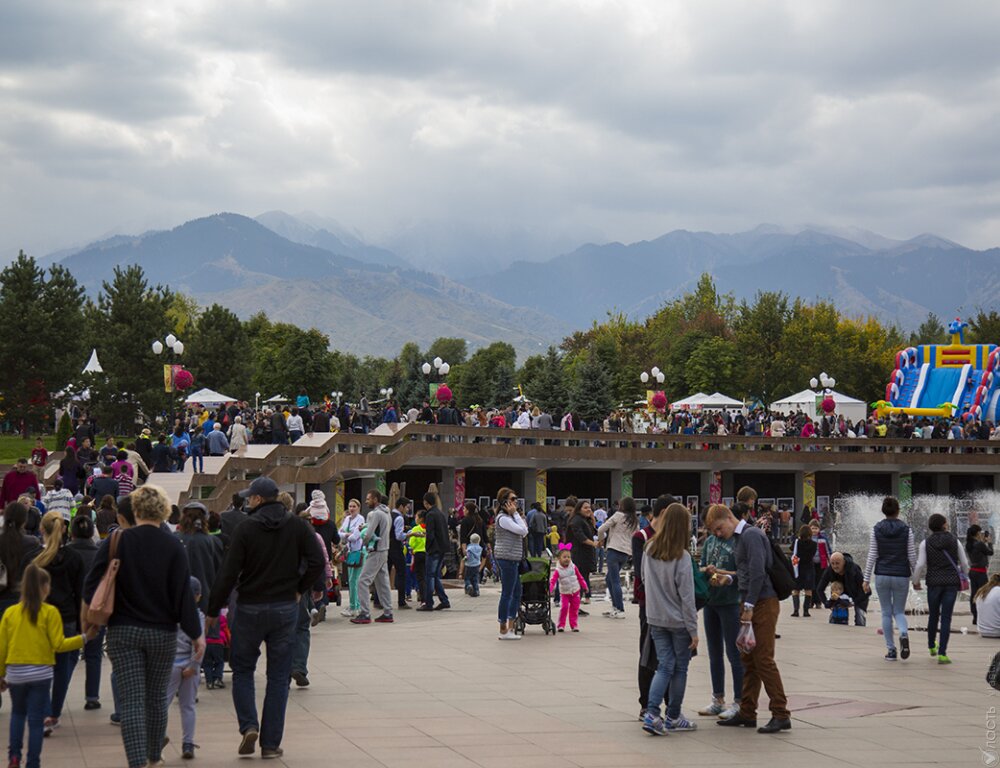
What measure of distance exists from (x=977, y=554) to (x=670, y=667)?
9.62m

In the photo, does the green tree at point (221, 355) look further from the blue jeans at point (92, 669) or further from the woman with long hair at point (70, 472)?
the blue jeans at point (92, 669)

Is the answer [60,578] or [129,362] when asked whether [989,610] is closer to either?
[60,578]

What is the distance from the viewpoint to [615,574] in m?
16.9

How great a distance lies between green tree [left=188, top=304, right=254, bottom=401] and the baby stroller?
161 ft

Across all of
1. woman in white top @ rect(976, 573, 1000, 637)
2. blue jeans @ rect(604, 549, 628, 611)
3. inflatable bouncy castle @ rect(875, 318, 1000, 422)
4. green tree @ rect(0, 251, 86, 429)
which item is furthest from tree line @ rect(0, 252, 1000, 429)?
woman in white top @ rect(976, 573, 1000, 637)

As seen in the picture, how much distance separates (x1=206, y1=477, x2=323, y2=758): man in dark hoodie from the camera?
8227 millimetres

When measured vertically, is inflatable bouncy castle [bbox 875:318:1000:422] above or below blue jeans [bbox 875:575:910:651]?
above

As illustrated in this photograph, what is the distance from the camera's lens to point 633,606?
1973cm

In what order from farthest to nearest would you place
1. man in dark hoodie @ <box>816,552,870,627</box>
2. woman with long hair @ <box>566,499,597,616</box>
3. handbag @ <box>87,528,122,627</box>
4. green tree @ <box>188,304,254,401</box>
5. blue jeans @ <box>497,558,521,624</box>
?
green tree @ <box>188,304,254,401</box> → man in dark hoodie @ <box>816,552,870,627</box> → woman with long hair @ <box>566,499,597,616</box> → blue jeans @ <box>497,558,521,624</box> → handbag @ <box>87,528,122,627</box>

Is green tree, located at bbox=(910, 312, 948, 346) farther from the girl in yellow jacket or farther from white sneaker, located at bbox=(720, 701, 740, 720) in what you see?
the girl in yellow jacket

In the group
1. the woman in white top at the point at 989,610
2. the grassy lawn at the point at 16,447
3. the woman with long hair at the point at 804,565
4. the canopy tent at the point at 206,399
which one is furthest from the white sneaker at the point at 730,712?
the canopy tent at the point at 206,399

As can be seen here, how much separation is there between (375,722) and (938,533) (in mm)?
6105

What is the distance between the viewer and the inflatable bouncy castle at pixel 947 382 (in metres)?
59.9

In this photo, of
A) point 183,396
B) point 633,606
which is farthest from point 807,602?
point 183,396
